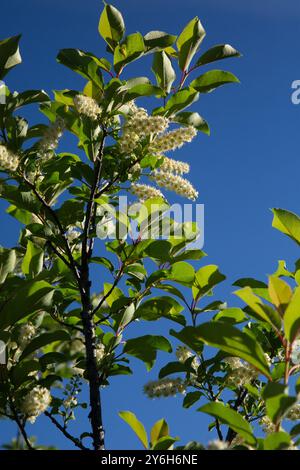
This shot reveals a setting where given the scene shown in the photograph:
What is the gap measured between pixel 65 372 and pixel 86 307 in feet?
3.52

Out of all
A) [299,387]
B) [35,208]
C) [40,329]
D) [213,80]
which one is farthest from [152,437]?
[213,80]

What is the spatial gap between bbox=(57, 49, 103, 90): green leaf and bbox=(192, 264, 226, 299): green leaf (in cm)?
99

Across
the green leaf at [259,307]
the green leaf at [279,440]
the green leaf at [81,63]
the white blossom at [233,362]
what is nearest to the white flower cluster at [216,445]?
the green leaf at [279,440]

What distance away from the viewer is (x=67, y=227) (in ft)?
10.9

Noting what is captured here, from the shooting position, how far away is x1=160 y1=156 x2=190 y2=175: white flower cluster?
10.7 feet

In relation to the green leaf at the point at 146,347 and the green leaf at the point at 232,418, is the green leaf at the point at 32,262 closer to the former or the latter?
the green leaf at the point at 146,347

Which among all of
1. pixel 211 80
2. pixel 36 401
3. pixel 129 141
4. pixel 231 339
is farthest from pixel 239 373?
pixel 211 80

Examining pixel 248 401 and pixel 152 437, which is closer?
pixel 152 437

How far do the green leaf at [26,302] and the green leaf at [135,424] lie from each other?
0.61 meters

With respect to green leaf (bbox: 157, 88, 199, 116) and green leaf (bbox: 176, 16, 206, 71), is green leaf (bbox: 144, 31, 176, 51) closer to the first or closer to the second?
green leaf (bbox: 176, 16, 206, 71)

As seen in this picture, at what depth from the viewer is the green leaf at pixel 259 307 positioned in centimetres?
192

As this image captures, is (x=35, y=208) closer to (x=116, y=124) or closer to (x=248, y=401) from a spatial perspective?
(x=116, y=124)

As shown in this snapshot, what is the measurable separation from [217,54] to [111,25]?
21.0 inches

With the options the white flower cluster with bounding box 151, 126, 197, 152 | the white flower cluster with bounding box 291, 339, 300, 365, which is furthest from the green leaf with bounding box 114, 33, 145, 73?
the white flower cluster with bounding box 291, 339, 300, 365
